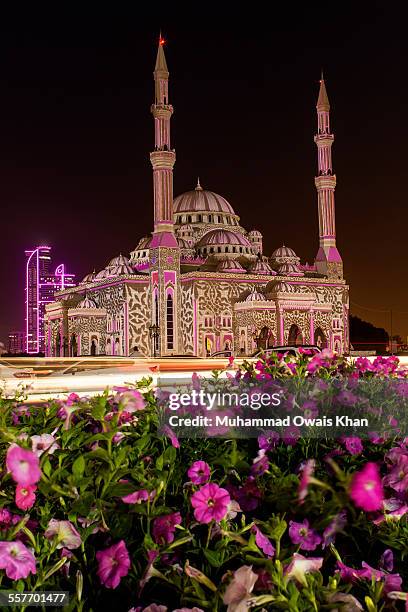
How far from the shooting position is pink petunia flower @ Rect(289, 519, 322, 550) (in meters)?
1.62

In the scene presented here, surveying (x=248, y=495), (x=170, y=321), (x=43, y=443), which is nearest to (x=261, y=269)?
(x=170, y=321)

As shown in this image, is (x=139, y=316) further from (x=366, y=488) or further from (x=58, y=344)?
(x=366, y=488)

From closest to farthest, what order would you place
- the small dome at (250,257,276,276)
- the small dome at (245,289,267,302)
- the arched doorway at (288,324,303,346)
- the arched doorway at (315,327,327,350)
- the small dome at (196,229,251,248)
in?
1. the small dome at (245,289,267,302)
2. the arched doorway at (288,324,303,346)
3. the small dome at (250,257,276,276)
4. the arched doorway at (315,327,327,350)
5. the small dome at (196,229,251,248)

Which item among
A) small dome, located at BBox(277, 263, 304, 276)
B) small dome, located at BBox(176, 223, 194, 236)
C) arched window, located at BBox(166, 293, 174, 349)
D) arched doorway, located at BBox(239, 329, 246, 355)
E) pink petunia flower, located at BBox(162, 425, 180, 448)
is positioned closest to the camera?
pink petunia flower, located at BBox(162, 425, 180, 448)

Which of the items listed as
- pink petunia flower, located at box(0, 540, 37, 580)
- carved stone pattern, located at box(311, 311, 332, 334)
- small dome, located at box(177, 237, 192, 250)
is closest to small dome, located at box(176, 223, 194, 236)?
small dome, located at box(177, 237, 192, 250)

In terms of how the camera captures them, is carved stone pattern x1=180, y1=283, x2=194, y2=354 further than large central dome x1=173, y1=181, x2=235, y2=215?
No

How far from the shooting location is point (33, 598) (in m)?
1.50

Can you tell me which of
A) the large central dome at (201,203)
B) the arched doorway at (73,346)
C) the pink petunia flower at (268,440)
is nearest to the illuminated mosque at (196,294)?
the arched doorway at (73,346)

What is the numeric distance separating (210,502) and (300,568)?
13.7 inches

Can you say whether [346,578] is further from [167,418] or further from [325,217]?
[325,217]

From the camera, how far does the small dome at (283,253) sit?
46.1 metres

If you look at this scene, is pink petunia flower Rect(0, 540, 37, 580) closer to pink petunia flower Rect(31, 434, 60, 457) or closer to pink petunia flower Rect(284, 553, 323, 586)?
pink petunia flower Rect(31, 434, 60, 457)

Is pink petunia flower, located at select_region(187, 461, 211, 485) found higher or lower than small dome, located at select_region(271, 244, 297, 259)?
lower

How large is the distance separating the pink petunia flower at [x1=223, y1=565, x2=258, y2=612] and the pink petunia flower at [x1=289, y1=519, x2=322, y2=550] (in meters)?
0.33
